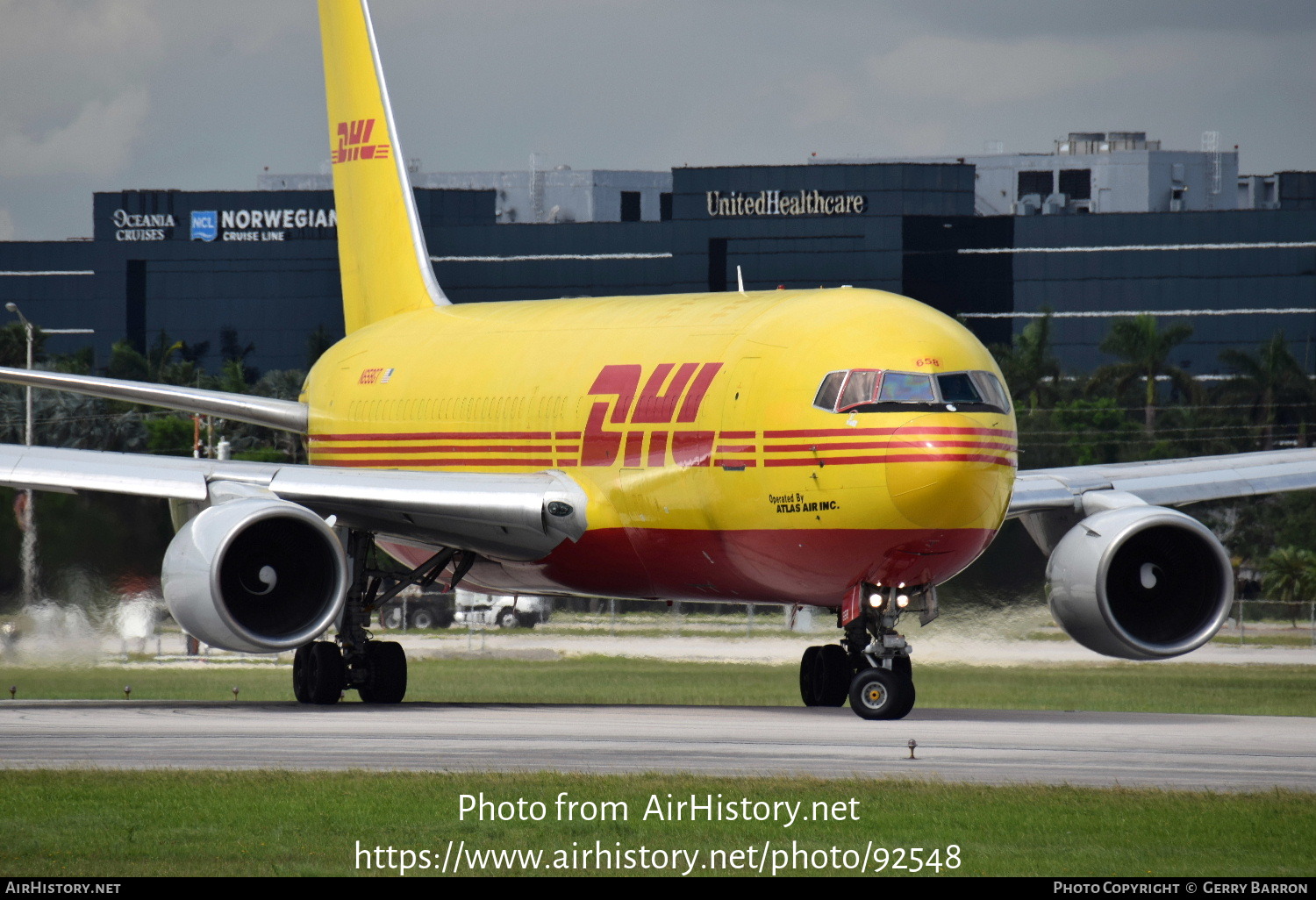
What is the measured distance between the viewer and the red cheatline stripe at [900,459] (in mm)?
19656

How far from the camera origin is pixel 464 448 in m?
26.1

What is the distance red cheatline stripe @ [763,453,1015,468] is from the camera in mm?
19656

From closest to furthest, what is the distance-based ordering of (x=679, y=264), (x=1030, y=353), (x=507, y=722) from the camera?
(x=507, y=722) < (x=1030, y=353) < (x=679, y=264)

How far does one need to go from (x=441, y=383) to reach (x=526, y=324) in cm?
134

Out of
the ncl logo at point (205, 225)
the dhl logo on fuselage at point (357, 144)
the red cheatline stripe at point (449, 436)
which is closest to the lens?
the red cheatline stripe at point (449, 436)

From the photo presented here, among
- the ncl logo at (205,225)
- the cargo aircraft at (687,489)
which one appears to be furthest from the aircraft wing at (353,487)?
the ncl logo at (205,225)

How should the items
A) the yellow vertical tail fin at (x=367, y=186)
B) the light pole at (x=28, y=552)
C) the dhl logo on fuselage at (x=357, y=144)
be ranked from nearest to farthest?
the light pole at (x=28, y=552) → the yellow vertical tail fin at (x=367, y=186) → the dhl logo on fuselage at (x=357, y=144)

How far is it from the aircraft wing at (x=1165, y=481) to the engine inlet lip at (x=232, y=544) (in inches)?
299

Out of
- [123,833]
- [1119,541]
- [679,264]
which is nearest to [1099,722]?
[1119,541]

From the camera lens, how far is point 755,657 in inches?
1330

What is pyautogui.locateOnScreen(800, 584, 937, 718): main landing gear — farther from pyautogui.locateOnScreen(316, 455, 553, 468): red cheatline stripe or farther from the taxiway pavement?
pyautogui.locateOnScreen(316, 455, 553, 468): red cheatline stripe

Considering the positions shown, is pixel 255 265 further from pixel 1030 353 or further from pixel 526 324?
pixel 526 324

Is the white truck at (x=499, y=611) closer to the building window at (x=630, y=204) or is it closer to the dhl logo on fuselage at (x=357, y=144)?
the dhl logo on fuselage at (x=357, y=144)

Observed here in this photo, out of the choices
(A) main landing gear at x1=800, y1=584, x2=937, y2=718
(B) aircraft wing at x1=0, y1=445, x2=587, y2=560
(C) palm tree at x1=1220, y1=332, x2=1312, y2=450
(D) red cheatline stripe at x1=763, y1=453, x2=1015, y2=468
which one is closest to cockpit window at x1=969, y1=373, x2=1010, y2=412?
(D) red cheatline stripe at x1=763, y1=453, x2=1015, y2=468
